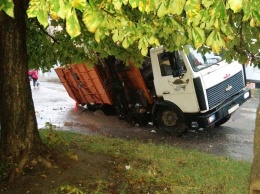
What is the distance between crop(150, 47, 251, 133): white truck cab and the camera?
7387mm

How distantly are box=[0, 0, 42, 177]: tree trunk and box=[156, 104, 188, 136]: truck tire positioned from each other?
3971 millimetres

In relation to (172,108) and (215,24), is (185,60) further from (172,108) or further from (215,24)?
(215,24)

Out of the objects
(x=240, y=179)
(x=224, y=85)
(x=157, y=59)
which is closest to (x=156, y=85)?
(x=157, y=59)

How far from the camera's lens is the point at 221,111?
24.8 ft

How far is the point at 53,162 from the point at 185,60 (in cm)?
405

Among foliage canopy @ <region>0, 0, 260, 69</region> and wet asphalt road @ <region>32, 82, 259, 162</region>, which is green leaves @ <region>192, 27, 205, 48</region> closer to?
foliage canopy @ <region>0, 0, 260, 69</region>

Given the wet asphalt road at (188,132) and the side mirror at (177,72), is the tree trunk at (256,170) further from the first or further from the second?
the side mirror at (177,72)

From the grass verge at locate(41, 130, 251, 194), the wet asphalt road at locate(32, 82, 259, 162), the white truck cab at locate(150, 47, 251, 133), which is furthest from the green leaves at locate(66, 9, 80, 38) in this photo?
the white truck cab at locate(150, 47, 251, 133)

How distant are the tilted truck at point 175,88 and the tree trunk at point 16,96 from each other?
3473 mm

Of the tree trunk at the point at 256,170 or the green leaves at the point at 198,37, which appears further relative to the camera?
the tree trunk at the point at 256,170

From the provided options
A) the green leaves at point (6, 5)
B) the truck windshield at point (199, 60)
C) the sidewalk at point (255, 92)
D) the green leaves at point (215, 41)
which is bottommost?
the sidewalk at point (255, 92)

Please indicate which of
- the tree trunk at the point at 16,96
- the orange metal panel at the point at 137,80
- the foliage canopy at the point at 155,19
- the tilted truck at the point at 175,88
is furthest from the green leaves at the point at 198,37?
the orange metal panel at the point at 137,80

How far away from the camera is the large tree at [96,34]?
1.89 metres

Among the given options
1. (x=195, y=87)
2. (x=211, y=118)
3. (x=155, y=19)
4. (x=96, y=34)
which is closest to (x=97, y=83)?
(x=195, y=87)
